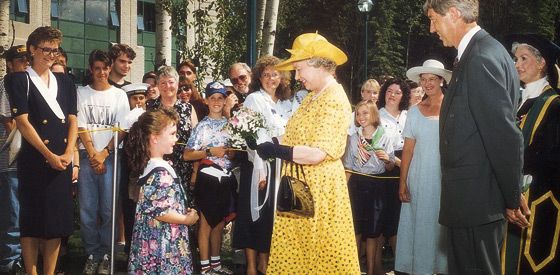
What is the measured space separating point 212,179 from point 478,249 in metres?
3.40

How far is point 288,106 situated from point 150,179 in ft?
7.67

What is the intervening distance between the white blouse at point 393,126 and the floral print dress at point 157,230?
3.17 m

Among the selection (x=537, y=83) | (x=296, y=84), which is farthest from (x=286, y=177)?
(x=296, y=84)

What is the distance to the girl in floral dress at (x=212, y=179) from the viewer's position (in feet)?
20.6

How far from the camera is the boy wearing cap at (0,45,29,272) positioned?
6164 millimetres

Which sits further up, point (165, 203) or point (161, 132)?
point (161, 132)

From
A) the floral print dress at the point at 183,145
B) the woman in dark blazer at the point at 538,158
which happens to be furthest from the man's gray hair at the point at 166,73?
the woman in dark blazer at the point at 538,158

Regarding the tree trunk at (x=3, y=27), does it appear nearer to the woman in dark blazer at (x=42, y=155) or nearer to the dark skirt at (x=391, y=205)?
the woman in dark blazer at (x=42, y=155)

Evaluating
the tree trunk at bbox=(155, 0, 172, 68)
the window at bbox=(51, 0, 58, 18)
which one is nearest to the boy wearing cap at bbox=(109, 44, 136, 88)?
the tree trunk at bbox=(155, 0, 172, 68)

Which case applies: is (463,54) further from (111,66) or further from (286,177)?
(111,66)

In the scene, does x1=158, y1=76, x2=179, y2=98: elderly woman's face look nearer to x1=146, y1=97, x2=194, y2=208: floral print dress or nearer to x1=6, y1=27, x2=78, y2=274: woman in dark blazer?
x1=146, y1=97, x2=194, y2=208: floral print dress

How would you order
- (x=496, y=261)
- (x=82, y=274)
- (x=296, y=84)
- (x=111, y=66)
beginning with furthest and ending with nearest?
(x=296, y=84) → (x=111, y=66) → (x=82, y=274) → (x=496, y=261)

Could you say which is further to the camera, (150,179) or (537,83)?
(537,83)

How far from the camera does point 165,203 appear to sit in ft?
14.6
